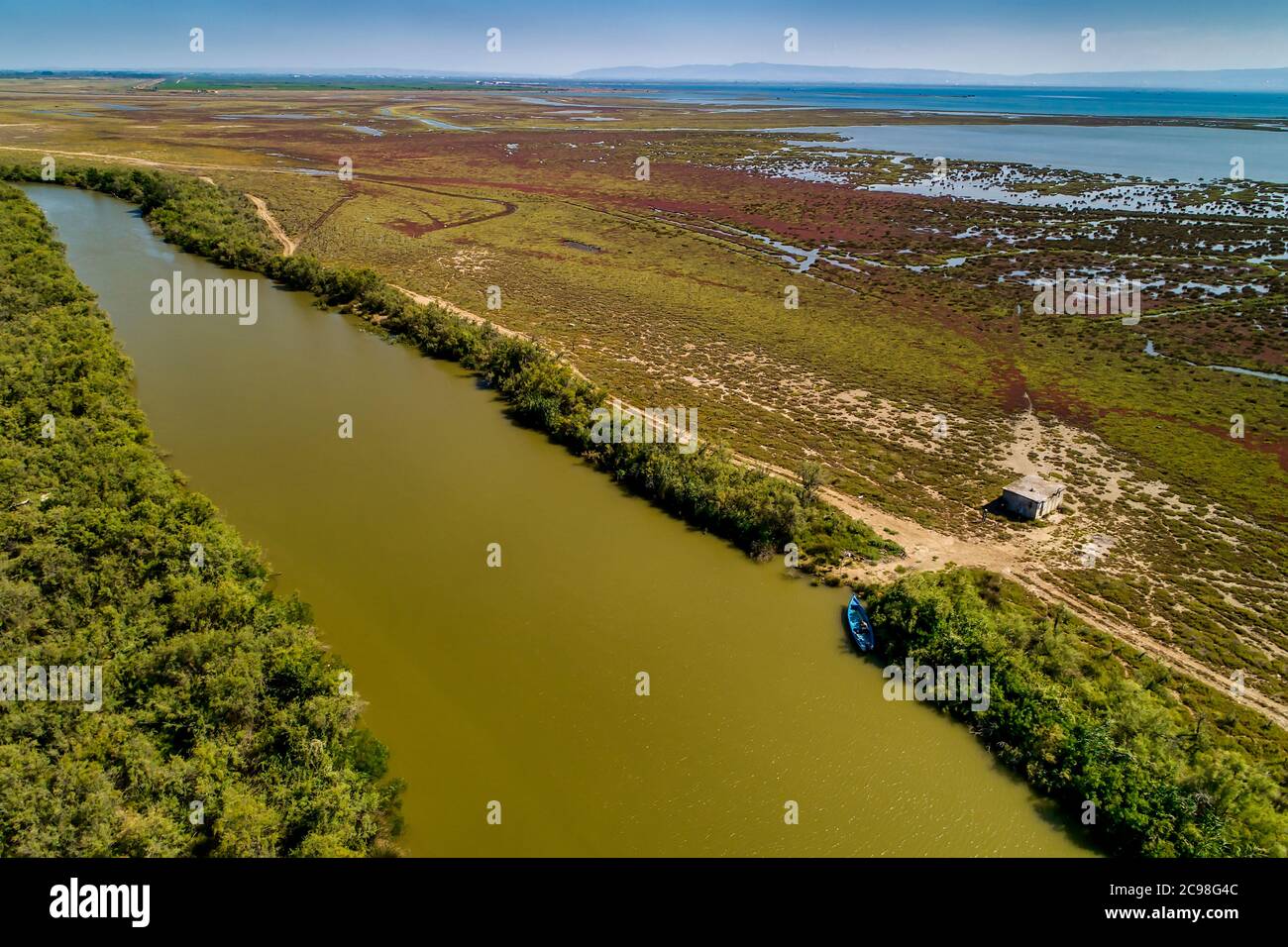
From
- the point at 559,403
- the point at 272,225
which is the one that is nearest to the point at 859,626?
the point at 559,403

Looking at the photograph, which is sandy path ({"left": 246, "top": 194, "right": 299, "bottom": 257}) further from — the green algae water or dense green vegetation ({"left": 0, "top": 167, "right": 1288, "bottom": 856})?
dense green vegetation ({"left": 0, "top": 167, "right": 1288, "bottom": 856})

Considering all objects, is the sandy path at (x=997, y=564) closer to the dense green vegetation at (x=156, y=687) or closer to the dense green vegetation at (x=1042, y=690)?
the dense green vegetation at (x=1042, y=690)

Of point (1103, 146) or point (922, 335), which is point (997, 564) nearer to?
point (922, 335)

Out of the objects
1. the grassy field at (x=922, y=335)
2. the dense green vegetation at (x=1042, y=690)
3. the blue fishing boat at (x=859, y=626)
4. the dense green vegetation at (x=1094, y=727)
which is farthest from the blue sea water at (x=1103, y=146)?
the blue fishing boat at (x=859, y=626)

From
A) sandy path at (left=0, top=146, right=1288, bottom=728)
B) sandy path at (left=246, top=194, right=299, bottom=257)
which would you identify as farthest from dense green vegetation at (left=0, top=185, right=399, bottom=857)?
sandy path at (left=246, top=194, right=299, bottom=257)

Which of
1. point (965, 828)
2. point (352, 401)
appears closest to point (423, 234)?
point (352, 401)

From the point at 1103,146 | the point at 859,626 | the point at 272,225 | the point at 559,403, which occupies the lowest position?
the point at 859,626

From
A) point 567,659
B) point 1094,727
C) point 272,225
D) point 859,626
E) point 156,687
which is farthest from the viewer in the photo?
point 272,225
